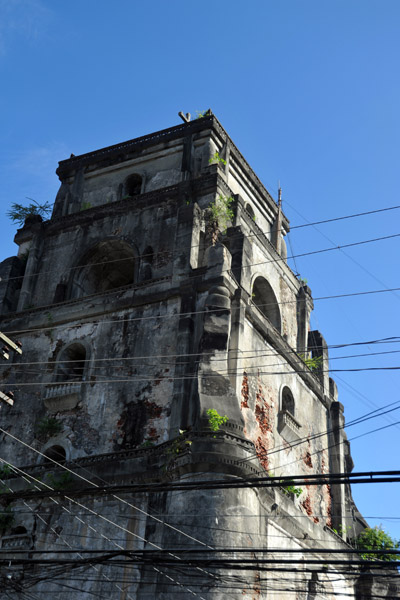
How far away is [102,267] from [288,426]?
332 inches

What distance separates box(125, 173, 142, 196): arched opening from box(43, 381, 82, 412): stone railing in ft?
28.8

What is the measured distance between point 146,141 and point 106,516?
14991 mm

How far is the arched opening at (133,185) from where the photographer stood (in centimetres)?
2841

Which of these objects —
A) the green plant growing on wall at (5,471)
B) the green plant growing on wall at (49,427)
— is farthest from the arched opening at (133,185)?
the green plant growing on wall at (5,471)

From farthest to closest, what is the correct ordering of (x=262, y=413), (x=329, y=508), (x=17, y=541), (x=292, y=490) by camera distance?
(x=329, y=508)
(x=292, y=490)
(x=262, y=413)
(x=17, y=541)

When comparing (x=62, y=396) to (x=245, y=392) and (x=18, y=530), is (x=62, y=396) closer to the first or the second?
(x=18, y=530)

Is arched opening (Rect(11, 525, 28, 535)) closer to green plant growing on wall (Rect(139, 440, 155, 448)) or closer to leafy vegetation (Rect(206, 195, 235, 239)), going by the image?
green plant growing on wall (Rect(139, 440, 155, 448))

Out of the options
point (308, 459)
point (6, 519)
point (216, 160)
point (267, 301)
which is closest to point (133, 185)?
point (216, 160)

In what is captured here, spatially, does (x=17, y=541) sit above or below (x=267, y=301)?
below

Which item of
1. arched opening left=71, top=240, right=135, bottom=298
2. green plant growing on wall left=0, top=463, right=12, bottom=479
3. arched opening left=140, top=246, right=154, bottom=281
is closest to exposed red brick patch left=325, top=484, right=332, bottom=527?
arched opening left=140, top=246, right=154, bottom=281

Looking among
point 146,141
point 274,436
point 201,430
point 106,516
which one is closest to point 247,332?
point 274,436

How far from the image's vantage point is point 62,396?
72.5ft

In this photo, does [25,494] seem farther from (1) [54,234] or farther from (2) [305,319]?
(2) [305,319]

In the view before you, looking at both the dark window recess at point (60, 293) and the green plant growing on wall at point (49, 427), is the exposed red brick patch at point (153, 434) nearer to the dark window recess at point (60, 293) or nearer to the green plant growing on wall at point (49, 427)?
the green plant growing on wall at point (49, 427)
